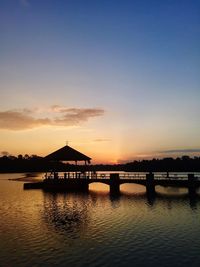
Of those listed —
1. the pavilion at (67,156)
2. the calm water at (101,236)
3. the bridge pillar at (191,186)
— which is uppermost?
the pavilion at (67,156)

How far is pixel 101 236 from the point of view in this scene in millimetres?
22547

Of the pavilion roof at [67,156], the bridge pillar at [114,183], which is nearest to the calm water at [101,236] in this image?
the bridge pillar at [114,183]

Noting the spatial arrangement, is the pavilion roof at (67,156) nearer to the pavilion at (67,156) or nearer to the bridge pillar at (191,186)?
the pavilion at (67,156)

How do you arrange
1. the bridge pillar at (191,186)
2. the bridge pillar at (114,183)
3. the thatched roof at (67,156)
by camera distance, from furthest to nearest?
the thatched roof at (67,156) < the bridge pillar at (114,183) < the bridge pillar at (191,186)

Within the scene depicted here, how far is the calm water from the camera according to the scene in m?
17.5

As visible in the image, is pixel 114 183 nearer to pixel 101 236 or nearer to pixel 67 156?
pixel 67 156

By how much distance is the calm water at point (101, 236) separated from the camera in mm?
17488

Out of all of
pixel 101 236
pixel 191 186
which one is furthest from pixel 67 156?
pixel 101 236

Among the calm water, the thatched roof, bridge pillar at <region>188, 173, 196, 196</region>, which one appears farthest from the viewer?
the thatched roof

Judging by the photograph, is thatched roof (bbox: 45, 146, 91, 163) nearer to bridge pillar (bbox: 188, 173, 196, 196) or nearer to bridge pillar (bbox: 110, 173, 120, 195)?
bridge pillar (bbox: 110, 173, 120, 195)

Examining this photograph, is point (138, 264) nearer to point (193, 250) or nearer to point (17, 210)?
point (193, 250)

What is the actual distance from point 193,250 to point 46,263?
30.3 feet

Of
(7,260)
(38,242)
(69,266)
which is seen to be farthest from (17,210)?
(69,266)

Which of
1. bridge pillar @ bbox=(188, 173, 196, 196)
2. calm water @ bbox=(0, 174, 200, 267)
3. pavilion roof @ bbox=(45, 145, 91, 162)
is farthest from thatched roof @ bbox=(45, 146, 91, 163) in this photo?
calm water @ bbox=(0, 174, 200, 267)
